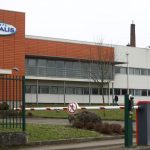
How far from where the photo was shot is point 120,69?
6956cm

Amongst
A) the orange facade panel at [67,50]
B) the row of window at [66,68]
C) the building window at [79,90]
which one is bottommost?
the building window at [79,90]

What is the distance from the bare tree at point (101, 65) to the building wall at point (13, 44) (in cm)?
1273

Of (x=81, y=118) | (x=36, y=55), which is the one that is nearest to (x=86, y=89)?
(x=36, y=55)

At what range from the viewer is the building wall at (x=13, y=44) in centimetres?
4972

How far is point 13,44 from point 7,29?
173 centimetres

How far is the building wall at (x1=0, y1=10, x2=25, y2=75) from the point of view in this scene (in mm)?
49719

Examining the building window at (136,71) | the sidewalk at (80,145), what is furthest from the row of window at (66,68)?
the sidewalk at (80,145)

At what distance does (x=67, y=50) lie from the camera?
6238 centimetres

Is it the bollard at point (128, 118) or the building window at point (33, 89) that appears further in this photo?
the building window at point (33, 89)

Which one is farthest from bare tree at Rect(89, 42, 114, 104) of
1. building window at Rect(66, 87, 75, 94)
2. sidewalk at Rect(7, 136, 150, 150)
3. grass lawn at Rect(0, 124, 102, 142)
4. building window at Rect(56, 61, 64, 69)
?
sidewalk at Rect(7, 136, 150, 150)

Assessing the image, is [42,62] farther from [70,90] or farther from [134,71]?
[134,71]

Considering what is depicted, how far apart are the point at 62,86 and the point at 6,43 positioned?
49.0 feet

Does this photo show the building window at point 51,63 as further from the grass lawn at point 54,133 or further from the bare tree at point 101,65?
the grass lawn at point 54,133

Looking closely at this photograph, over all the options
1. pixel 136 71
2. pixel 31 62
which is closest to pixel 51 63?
pixel 31 62
